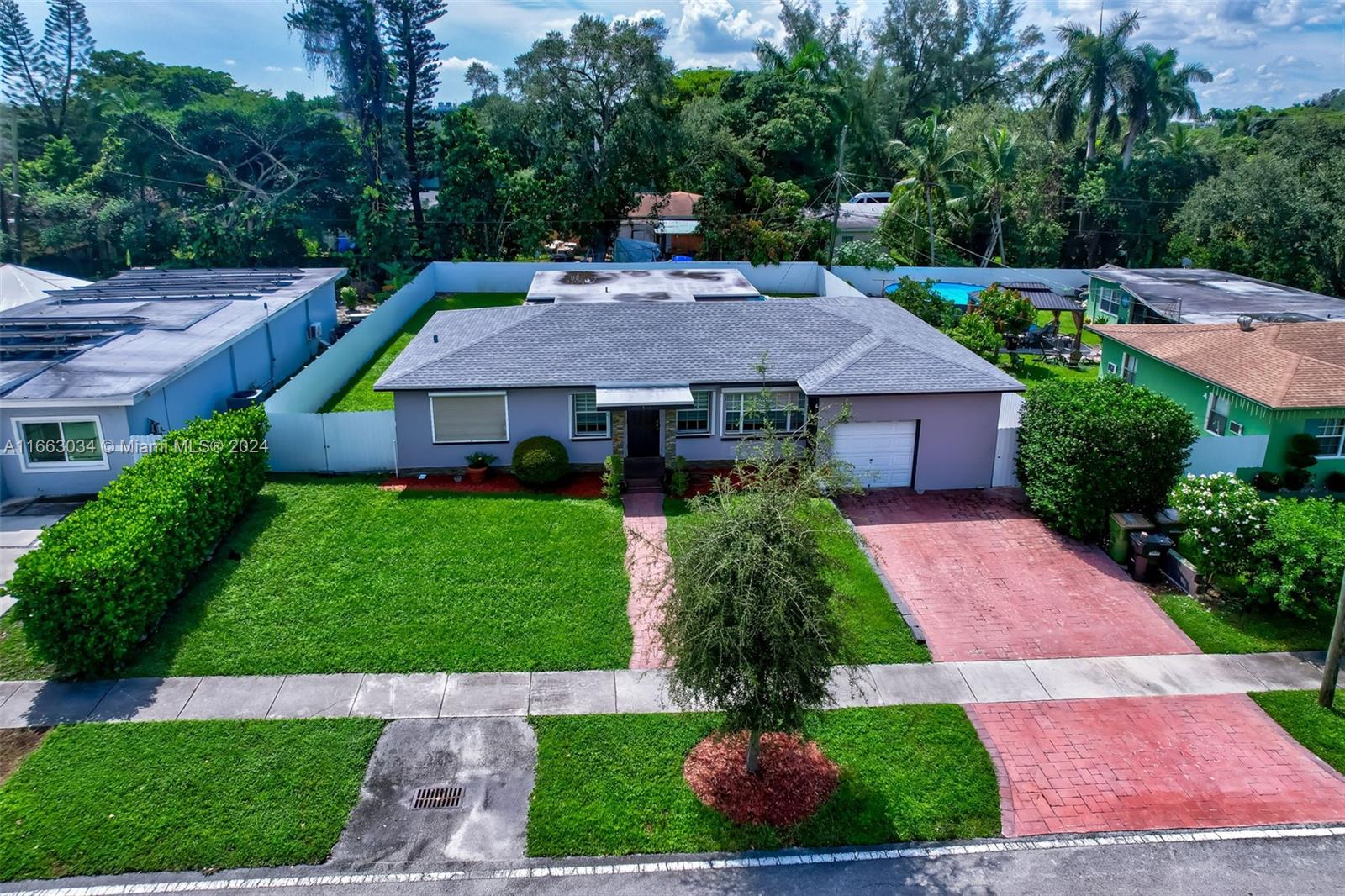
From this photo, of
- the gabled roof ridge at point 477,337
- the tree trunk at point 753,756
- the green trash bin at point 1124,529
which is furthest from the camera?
the gabled roof ridge at point 477,337

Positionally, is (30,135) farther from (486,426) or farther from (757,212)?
(486,426)

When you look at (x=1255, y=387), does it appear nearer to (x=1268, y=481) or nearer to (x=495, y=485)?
(x=1268, y=481)

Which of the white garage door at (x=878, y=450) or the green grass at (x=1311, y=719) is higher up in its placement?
the white garage door at (x=878, y=450)

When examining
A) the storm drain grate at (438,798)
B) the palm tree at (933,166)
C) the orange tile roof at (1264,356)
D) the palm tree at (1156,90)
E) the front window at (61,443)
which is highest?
the palm tree at (1156,90)

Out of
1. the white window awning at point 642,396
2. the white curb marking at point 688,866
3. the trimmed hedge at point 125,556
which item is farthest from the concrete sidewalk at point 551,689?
the white window awning at point 642,396

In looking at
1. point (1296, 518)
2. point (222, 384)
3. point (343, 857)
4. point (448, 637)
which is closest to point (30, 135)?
point (222, 384)

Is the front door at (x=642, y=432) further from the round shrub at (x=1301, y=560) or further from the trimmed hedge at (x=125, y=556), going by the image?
the round shrub at (x=1301, y=560)
